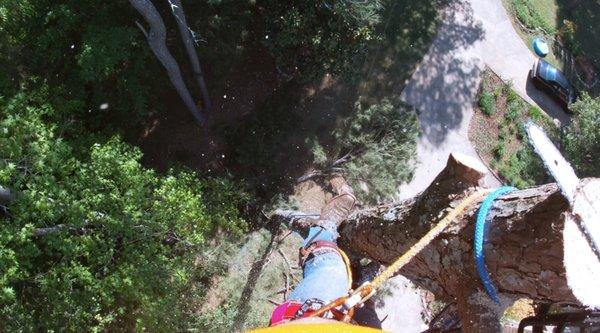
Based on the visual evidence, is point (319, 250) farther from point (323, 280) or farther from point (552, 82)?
point (552, 82)

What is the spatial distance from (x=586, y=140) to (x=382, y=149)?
152 inches

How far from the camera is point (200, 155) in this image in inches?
349

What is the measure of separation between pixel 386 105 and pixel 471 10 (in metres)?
4.54

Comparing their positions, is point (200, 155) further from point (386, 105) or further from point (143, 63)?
point (386, 105)

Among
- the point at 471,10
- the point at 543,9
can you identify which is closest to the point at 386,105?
the point at 471,10

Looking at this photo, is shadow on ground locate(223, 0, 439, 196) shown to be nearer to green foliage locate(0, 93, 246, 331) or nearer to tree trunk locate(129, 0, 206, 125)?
tree trunk locate(129, 0, 206, 125)

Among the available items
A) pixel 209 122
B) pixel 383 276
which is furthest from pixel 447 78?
pixel 383 276

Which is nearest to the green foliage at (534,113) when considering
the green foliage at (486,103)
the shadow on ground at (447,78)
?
the green foliage at (486,103)

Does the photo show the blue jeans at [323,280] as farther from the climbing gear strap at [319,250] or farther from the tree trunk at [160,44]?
the tree trunk at [160,44]

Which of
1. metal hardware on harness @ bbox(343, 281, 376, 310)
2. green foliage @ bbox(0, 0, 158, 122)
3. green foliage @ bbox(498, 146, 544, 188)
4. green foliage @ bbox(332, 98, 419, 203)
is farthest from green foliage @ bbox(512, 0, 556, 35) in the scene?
metal hardware on harness @ bbox(343, 281, 376, 310)

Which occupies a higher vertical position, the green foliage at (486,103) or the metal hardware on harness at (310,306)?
the metal hardware on harness at (310,306)

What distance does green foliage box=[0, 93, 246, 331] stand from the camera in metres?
5.74

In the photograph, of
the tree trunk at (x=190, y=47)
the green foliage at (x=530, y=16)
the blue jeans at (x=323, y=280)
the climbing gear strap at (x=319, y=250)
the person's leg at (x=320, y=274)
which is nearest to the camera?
the person's leg at (x=320, y=274)

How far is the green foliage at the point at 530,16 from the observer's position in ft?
38.6
